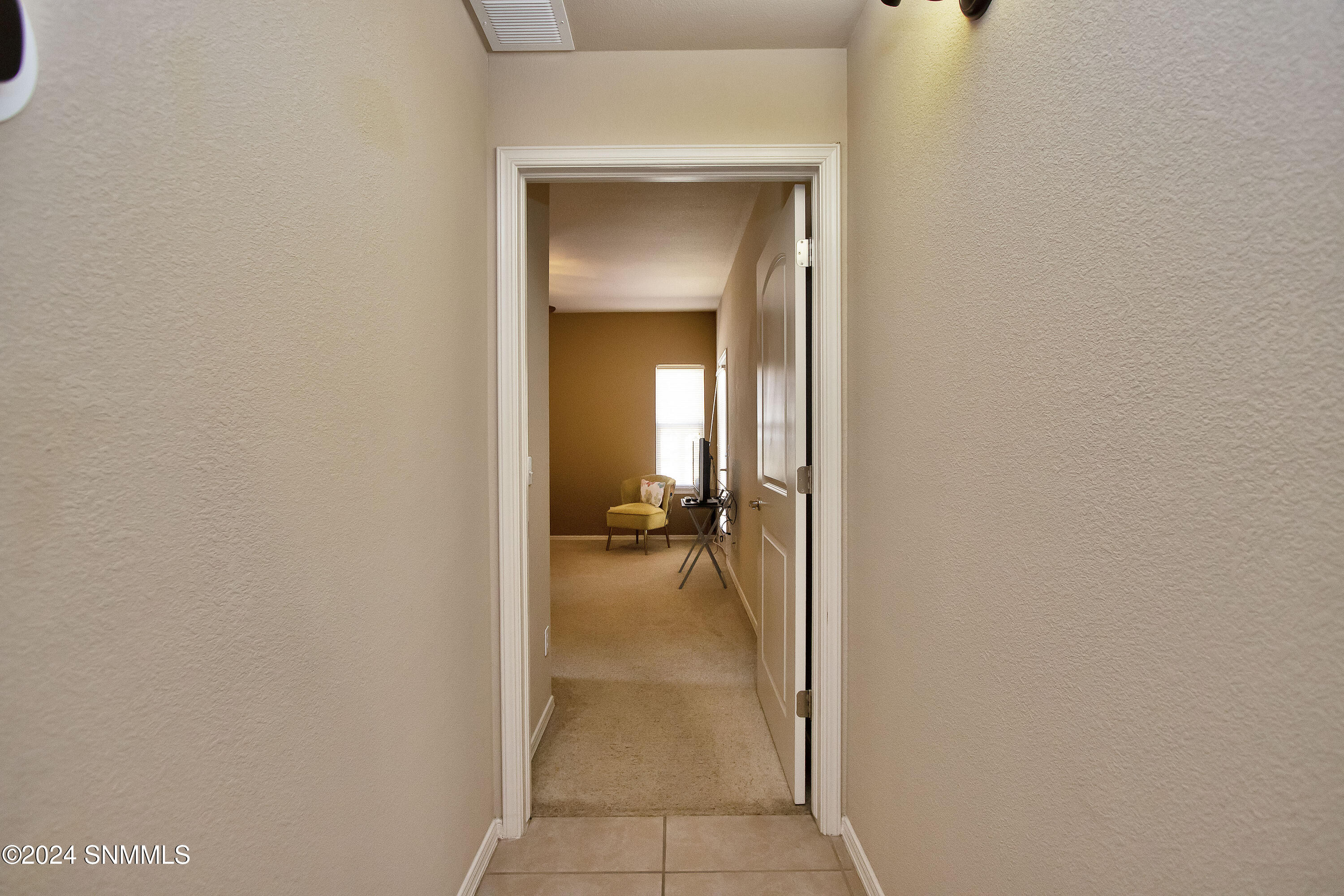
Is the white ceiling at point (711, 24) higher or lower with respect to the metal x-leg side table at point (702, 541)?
higher

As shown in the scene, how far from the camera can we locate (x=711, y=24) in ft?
6.57

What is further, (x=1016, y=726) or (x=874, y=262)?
(x=874, y=262)

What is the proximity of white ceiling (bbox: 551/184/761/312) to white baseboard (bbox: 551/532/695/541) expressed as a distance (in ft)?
8.78

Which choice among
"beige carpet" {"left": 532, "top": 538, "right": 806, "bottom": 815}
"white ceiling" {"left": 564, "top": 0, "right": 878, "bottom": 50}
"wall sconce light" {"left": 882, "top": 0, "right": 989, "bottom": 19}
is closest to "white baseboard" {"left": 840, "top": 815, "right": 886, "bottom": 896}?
"beige carpet" {"left": 532, "top": 538, "right": 806, "bottom": 815}

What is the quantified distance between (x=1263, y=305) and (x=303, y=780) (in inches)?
53.7

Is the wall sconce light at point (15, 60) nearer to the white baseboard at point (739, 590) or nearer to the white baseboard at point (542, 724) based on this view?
the white baseboard at point (542, 724)

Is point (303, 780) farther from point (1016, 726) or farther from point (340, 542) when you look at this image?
point (1016, 726)

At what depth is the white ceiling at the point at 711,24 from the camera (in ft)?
6.26

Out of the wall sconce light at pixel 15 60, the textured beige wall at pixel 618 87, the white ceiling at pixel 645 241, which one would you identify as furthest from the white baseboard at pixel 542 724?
the white ceiling at pixel 645 241

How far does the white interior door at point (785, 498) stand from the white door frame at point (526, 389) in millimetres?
99

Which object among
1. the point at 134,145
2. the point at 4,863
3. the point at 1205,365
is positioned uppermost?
the point at 134,145

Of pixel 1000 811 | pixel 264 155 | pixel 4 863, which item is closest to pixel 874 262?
pixel 1000 811

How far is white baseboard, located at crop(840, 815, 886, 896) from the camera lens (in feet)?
5.95

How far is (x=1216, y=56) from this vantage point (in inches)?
26.9
